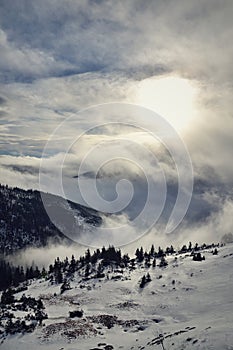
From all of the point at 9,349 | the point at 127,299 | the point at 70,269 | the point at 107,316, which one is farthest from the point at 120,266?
the point at 9,349

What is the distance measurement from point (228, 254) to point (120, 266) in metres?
34.2

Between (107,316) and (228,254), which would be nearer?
(107,316)

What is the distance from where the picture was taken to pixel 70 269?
119 meters

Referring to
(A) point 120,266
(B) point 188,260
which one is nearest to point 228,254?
(B) point 188,260

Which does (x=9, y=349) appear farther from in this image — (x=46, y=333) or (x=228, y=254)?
(x=228, y=254)

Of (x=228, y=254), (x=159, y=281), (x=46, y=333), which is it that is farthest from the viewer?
(x=228, y=254)

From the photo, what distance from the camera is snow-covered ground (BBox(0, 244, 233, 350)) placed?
43909 mm

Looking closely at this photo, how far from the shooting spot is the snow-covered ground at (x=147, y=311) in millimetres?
43909

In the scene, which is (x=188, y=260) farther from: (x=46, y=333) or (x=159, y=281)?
(x=46, y=333)

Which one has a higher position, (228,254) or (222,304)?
(228,254)

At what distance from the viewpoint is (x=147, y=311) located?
65562mm

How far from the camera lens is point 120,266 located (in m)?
112

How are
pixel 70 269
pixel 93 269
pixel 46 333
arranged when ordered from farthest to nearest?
pixel 70 269, pixel 93 269, pixel 46 333

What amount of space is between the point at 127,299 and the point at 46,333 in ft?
86.1
